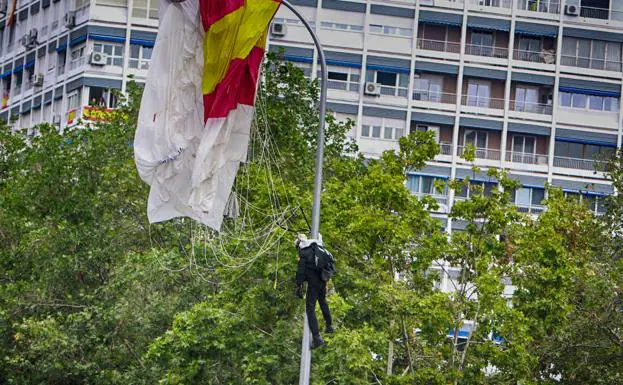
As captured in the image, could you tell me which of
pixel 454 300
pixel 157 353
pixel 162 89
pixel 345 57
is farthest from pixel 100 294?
pixel 345 57

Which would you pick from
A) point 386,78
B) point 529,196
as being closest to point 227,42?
Answer: point 386,78

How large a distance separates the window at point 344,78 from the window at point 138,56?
863 cm

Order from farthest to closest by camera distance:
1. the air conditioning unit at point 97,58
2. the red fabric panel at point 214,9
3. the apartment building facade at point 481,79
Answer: the apartment building facade at point 481,79
the air conditioning unit at point 97,58
the red fabric panel at point 214,9

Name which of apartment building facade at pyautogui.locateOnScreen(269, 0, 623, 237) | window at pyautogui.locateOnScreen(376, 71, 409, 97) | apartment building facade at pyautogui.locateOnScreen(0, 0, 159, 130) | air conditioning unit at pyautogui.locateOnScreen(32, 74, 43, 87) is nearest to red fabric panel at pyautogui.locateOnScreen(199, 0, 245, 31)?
apartment building facade at pyautogui.locateOnScreen(0, 0, 159, 130)

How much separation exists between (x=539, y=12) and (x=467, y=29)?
357 centimetres

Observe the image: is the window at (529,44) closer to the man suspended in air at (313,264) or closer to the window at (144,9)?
the window at (144,9)

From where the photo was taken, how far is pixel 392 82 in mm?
90000

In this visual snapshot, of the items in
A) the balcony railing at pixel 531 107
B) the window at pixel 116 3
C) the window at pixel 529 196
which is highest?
the window at pixel 116 3

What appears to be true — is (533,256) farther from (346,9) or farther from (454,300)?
(346,9)

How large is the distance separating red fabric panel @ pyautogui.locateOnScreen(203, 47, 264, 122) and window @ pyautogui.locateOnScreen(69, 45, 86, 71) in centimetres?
5984

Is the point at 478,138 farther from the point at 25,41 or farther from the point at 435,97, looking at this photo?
the point at 25,41

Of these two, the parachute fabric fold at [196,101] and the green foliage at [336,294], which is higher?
→ the parachute fabric fold at [196,101]

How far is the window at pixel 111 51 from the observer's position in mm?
89750

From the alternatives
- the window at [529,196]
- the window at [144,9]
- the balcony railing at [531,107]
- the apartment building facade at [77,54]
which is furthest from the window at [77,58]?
the window at [529,196]
